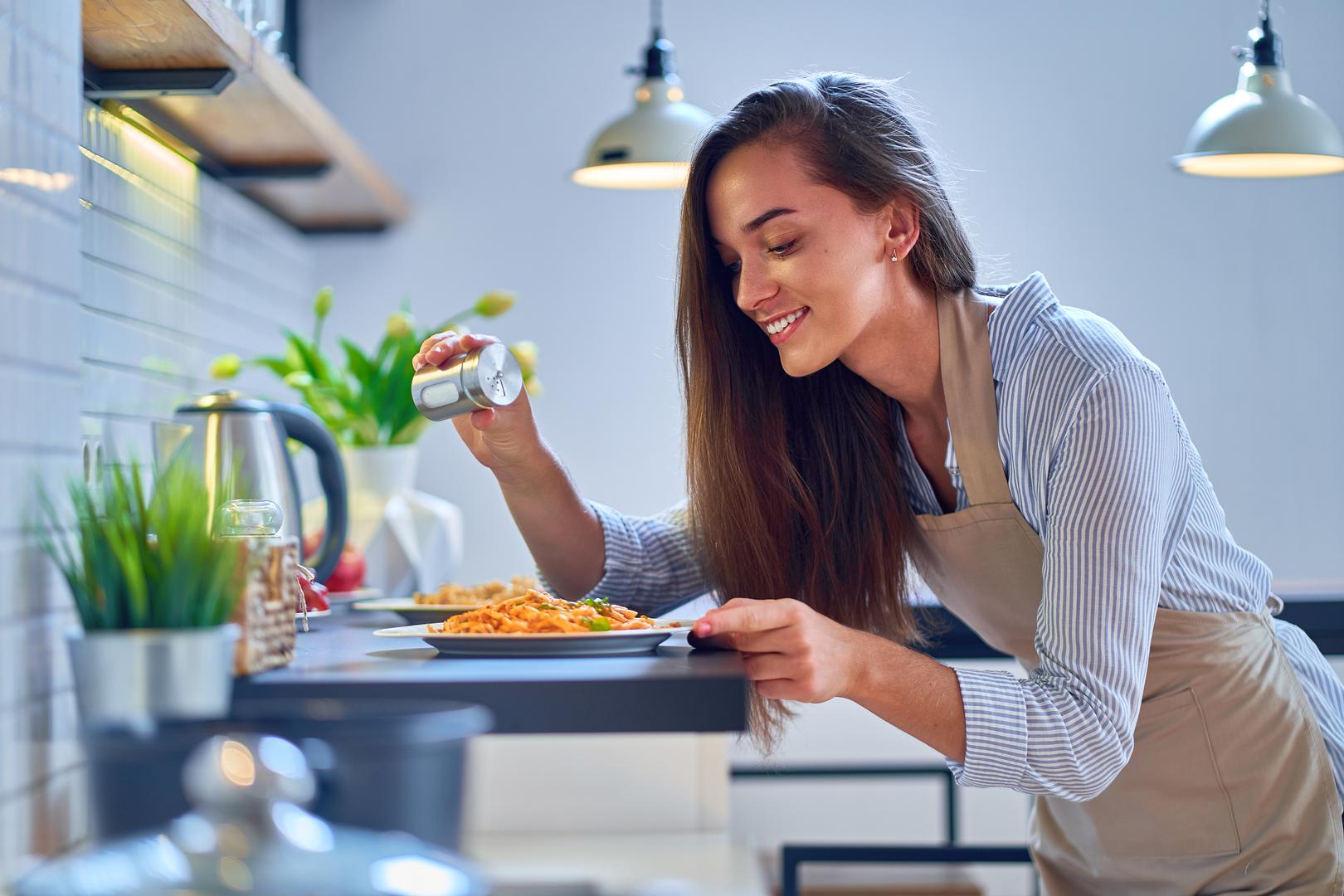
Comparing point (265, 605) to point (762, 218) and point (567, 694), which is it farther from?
point (762, 218)

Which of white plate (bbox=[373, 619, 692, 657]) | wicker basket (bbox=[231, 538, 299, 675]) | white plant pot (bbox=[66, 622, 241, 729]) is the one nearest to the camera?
white plant pot (bbox=[66, 622, 241, 729])

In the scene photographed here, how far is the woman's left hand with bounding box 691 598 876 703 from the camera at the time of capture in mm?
942

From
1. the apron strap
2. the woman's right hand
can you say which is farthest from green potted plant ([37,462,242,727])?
the apron strap

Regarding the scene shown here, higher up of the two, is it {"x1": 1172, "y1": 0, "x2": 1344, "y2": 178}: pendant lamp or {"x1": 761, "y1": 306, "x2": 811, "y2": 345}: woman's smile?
{"x1": 1172, "y1": 0, "x2": 1344, "y2": 178}: pendant lamp

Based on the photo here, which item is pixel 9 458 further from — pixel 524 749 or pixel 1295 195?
pixel 1295 195

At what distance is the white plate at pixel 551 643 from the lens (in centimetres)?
92

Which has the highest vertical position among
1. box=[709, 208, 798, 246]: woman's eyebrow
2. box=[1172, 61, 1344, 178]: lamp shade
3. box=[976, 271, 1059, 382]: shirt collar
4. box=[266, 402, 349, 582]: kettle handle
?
box=[1172, 61, 1344, 178]: lamp shade

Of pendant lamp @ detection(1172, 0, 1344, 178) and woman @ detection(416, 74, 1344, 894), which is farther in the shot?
pendant lamp @ detection(1172, 0, 1344, 178)

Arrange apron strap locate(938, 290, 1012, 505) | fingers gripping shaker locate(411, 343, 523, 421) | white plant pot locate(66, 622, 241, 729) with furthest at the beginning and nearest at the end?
apron strap locate(938, 290, 1012, 505) < fingers gripping shaker locate(411, 343, 523, 421) < white plant pot locate(66, 622, 241, 729)

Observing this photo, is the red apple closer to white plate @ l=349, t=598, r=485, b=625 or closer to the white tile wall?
white plate @ l=349, t=598, r=485, b=625

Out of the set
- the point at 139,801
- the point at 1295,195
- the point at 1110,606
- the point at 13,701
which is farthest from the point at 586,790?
the point at 1295,195

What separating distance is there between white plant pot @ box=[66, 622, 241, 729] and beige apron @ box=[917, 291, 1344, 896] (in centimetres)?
82

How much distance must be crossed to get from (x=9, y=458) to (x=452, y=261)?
8.52ft

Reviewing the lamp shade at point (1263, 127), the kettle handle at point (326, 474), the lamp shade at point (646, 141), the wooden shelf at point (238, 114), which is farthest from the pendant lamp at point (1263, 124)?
the kettle handle at point (326, 474)
